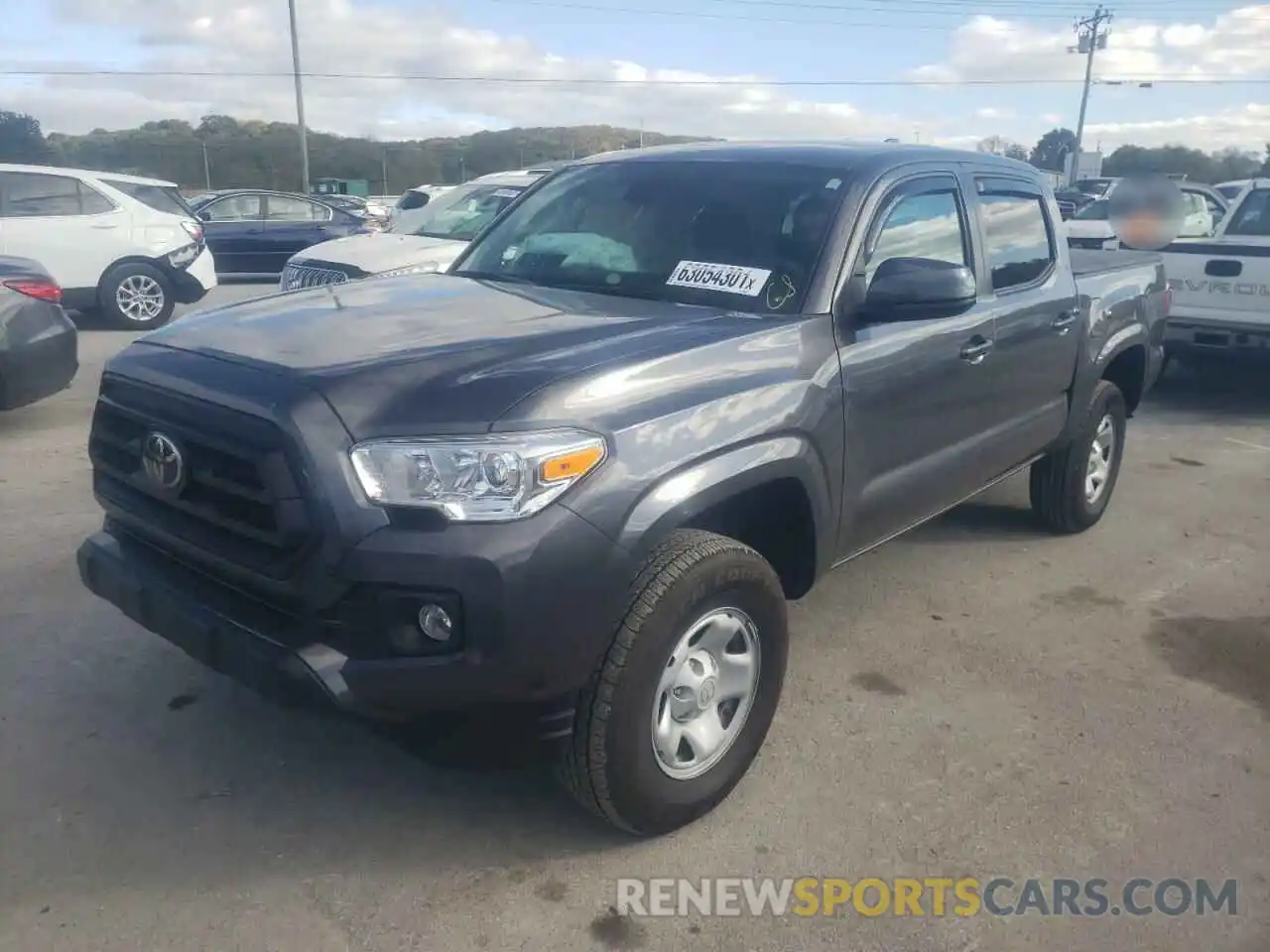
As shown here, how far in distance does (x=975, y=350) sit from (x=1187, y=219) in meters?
9.45

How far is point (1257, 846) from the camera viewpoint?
10.2ft

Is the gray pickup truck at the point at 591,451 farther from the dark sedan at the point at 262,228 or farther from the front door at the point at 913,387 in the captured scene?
the dark sedan at the point at 262,228

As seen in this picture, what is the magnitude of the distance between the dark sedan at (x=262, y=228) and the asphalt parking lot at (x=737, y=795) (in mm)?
12567

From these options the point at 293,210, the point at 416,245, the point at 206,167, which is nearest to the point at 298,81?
the point at 206,167

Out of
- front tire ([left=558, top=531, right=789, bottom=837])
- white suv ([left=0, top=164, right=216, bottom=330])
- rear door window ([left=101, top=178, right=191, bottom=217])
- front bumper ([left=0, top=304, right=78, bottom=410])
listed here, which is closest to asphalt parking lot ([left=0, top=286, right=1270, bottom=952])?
front tire ([left=558, top=531, right=789, bottom=837])

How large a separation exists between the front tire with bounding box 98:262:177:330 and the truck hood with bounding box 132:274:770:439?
911 cm

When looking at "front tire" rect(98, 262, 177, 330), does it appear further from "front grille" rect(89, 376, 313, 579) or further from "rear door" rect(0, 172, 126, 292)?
"front grille" rect(89, 376, 313, 579)

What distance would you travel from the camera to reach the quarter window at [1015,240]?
14.6 ft

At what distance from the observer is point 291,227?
16.8m

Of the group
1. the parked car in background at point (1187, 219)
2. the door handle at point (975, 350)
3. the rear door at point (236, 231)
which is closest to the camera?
the door handle at point (975, 350)

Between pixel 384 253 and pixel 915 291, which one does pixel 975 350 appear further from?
pixel 384 253

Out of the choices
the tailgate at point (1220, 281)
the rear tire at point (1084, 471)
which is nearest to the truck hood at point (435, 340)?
the rear tire at point (1084, 471)

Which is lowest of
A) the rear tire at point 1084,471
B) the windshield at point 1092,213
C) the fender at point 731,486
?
the rear tire at point 1084,471

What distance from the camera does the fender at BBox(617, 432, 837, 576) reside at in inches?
108
